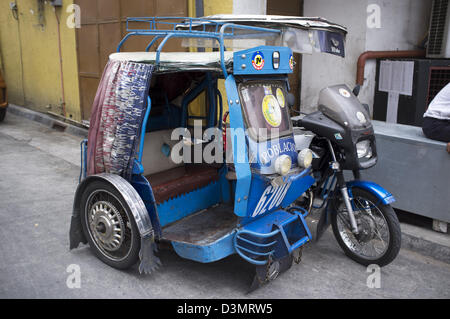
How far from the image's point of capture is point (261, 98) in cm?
371

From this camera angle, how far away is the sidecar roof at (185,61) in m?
3.45

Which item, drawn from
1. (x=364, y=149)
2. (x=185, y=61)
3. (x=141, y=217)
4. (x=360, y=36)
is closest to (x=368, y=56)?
(x=360, y=36)

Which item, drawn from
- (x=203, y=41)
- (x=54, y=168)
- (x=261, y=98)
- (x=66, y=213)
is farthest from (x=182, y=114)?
(x=54, y=168)

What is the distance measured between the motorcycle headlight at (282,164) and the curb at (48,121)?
6.83 meters

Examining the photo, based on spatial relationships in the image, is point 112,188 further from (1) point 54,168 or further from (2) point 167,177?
(1) point 54,168

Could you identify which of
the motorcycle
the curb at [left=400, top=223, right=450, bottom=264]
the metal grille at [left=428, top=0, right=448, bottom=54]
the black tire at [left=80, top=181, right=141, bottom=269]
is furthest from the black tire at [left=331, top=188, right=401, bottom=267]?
the metal grille at [left=428, top=0, right=448, bottom=54]

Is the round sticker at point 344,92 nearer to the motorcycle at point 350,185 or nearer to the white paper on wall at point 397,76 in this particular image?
the motorcycle at point 350,185

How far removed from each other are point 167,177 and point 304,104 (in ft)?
13.3

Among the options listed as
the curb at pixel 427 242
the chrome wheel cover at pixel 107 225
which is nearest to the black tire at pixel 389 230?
the curb at pixel 427 242

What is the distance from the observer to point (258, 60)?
11.5 ft

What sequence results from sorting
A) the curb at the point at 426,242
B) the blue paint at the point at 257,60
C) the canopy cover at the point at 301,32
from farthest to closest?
the canopy cover at the point at 301,32 → the curb at the point at 426,242 → the blue paint at the point at 257,60

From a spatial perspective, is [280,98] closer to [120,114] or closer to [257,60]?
[257,60]

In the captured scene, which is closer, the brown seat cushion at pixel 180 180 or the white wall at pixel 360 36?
the brown seat cushion at pixel 180 180

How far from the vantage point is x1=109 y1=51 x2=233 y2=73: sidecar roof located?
345cm
